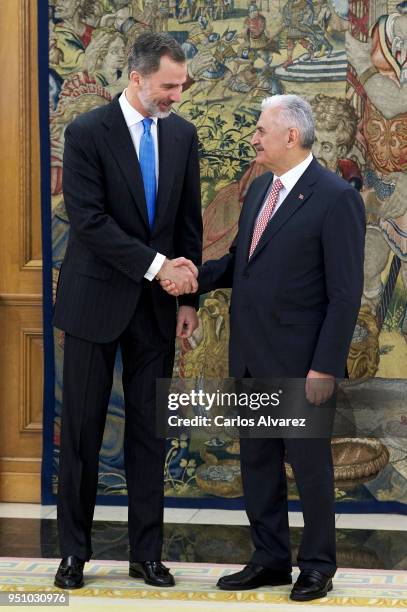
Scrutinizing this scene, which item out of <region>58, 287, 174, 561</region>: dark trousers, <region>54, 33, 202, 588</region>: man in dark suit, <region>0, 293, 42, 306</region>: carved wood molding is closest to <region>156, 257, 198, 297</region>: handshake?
<region>54, 33, 202, 588</region>: man in dark suit

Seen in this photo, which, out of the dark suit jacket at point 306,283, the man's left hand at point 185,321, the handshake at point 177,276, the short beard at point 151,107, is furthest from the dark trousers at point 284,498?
the short beard at point 151,107

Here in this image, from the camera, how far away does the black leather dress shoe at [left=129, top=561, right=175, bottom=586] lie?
3.54 m

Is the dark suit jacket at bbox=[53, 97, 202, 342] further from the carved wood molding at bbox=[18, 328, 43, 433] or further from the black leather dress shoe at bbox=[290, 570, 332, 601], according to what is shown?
the carved wood molding at bbox=[18, 328, 43, 433]

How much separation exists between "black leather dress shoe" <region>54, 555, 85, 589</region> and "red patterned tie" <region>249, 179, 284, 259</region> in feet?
3.55

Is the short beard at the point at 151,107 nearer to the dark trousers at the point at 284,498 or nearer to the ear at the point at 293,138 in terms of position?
the ear at the point at 293,138

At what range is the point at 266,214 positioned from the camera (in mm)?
3484

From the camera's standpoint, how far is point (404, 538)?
13.8ft

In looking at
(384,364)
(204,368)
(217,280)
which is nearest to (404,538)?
(384,364)

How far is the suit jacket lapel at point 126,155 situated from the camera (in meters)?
3.47

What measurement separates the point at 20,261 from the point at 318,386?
69.9 inches

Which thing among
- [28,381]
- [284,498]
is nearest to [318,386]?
[284,498]

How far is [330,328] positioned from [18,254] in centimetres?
180

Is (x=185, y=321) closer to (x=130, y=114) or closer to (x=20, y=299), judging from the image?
(x=130, y=114)

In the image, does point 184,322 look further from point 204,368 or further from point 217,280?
point 204,368
